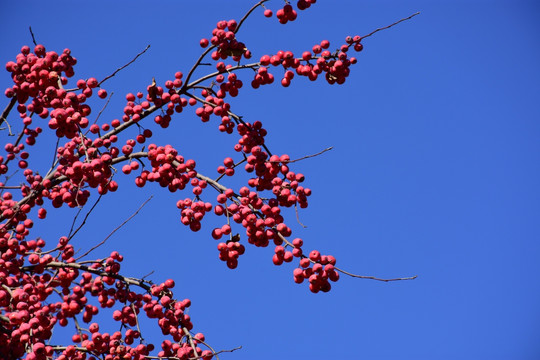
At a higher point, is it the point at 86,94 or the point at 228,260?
the point at 86,94

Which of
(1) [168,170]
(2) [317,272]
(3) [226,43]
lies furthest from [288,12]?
(2) [317,272]

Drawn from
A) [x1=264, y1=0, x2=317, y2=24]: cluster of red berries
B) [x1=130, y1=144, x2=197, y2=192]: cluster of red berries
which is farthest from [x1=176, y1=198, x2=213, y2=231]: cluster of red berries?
[x1=264, y1=0, x2=317, y2=24]: cluster of red berries

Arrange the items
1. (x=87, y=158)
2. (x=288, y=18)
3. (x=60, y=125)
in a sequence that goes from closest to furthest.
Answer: (x=87, y=158) < (x=60, y=125) < (x=288, y=18)

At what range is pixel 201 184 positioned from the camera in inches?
182

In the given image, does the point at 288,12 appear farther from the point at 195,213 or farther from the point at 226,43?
the point at 195,213

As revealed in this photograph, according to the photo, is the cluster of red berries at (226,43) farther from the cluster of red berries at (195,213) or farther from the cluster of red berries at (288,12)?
the cluster of red berries at (195,213)

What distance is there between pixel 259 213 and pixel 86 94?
1.76 meters

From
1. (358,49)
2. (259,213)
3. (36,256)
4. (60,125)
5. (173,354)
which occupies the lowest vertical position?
(173,354)

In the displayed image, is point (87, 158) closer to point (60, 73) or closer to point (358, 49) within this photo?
point (60, 73)

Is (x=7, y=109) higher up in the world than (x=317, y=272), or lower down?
higher up

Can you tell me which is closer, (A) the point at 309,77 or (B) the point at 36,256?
(B) the point at 36,256

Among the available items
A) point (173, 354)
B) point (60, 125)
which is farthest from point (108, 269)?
point (60, 125)

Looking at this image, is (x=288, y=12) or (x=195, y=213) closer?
(x=195, y=213)

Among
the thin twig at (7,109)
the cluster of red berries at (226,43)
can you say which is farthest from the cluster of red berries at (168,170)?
the thin twig at (7,109)
